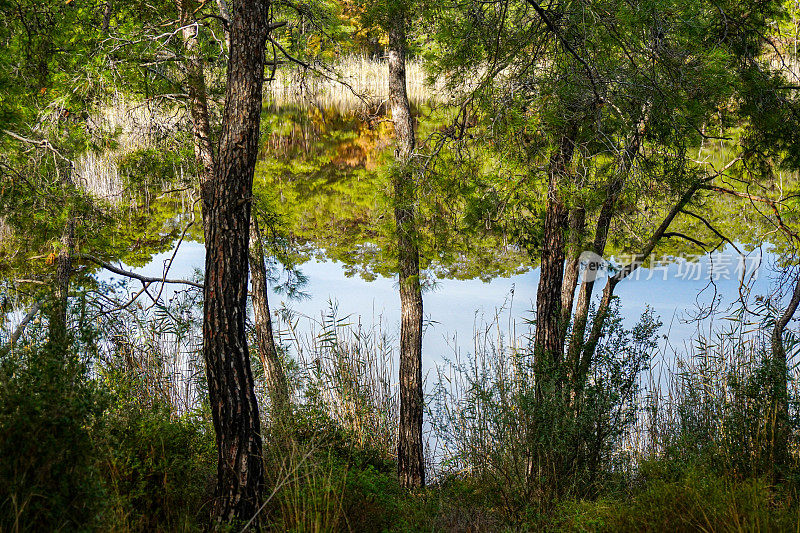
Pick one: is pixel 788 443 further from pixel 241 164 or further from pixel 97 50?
pixel 97 50

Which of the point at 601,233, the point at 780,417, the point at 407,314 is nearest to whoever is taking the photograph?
the point at 780,417

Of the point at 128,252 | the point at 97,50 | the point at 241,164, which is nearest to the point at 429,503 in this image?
the point at 241,164

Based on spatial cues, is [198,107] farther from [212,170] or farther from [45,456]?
[45,456]

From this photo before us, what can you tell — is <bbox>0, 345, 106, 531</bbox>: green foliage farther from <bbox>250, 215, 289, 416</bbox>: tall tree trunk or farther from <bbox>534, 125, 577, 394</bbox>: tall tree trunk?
<bbox>534, 125, 577, 394</bbox>: tall tree trunk

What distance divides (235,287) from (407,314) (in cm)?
306

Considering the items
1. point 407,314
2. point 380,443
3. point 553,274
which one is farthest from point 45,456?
point 380,443

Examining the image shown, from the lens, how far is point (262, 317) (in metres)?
7.18

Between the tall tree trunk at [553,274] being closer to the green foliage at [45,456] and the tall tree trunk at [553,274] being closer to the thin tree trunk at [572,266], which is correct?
the thin tree trunk at [572,266]

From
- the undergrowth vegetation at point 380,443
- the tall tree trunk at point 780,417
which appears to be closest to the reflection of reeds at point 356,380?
the undergrowth vegetation at point 380,443

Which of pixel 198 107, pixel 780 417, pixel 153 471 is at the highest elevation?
pixel 198 107

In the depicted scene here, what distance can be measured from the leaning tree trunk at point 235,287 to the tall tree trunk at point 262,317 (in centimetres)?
289

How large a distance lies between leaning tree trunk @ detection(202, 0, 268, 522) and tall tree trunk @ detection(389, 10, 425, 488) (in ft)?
8.62

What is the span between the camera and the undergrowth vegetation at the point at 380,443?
9.00ft

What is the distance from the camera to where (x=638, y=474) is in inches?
238
